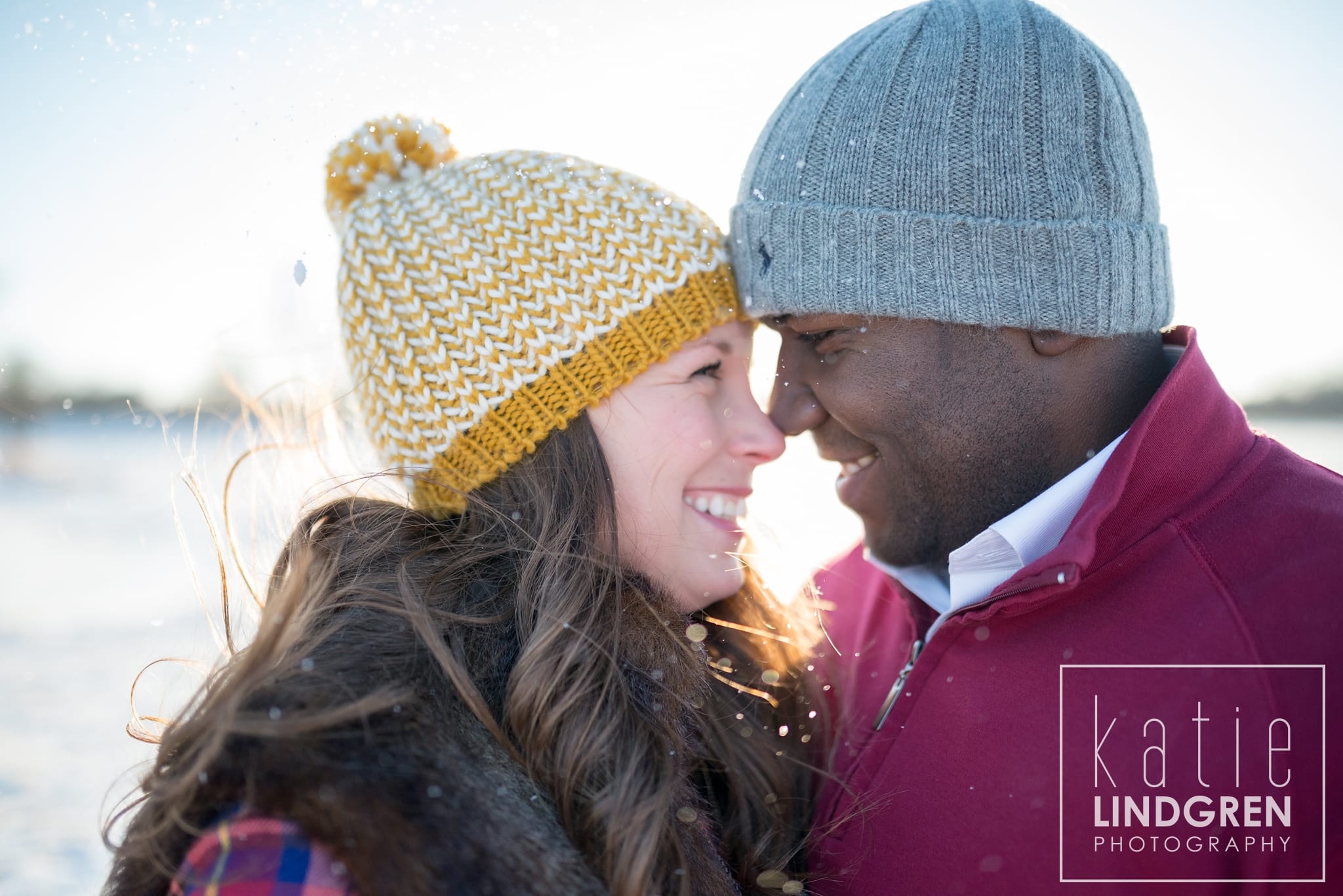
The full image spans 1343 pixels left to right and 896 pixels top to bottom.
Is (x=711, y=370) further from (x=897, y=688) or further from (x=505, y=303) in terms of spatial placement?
(x=897, y=688)

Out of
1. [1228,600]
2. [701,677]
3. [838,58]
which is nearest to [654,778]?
[701,677]

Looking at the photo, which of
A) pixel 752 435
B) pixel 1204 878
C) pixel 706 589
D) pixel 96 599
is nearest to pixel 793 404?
pixel 752 435

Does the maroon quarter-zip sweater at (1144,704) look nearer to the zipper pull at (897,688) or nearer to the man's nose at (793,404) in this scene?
the zipper pull at (897,688)

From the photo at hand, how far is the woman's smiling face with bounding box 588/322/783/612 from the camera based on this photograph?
1934 millimetres

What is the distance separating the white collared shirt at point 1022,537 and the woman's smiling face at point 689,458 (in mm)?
535

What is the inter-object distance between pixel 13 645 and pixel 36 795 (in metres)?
1.11

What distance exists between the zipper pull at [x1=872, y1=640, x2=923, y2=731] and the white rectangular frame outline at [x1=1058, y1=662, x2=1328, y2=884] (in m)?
0.33

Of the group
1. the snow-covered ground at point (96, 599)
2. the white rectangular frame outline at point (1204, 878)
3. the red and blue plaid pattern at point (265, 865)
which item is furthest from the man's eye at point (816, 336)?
the red and blue plaid pattern at point (265, 865)

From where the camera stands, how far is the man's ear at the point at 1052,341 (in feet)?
6.20

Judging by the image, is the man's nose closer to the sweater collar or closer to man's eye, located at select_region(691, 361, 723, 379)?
man's eye, located at select_region(691, 361, 723, 379)

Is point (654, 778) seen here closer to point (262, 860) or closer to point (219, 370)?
point (262, 860)

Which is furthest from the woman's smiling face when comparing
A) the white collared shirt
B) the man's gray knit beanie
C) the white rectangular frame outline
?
the white rectangular frame outline

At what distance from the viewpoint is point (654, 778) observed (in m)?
1.61

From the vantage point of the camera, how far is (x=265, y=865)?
1.19 meters
